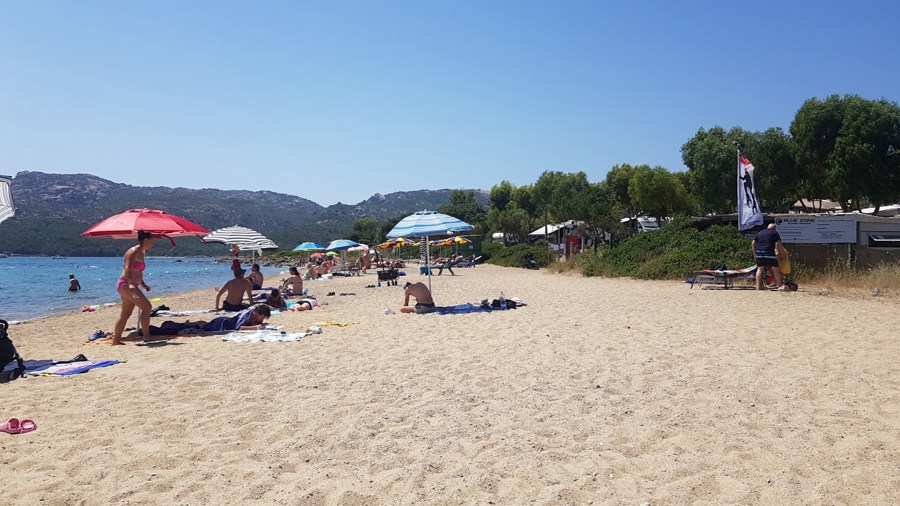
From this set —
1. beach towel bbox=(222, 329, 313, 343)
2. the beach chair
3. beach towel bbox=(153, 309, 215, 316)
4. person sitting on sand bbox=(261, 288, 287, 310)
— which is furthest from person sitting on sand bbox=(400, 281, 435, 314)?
the beach chair

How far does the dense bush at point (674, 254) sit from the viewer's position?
1677cm

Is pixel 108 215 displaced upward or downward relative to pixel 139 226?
upward

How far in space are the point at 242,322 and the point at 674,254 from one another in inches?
550

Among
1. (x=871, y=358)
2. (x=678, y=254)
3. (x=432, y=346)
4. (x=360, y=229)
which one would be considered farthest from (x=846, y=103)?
(x=360, y=229)

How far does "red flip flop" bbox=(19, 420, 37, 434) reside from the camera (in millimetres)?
3907

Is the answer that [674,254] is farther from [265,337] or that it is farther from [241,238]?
[265,337]

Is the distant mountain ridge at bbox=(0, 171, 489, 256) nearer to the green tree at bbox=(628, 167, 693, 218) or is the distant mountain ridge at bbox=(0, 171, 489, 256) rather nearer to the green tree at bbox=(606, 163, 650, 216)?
the green tree at bbox=(606, 163, 650, 216)

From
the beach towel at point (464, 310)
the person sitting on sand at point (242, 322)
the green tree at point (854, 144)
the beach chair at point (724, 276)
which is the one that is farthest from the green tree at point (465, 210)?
the person sitting on sand at point (242, 322)

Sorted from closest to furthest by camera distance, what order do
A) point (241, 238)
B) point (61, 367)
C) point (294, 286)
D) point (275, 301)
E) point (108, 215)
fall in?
point (61, 367) < point (275, 301) < point (241, 238) < point (294, 286) < point (108, 215)

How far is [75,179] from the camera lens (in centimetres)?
15788

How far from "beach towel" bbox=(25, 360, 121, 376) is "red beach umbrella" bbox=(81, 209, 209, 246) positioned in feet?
8.16

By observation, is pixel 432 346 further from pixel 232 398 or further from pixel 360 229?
pixel 360 229

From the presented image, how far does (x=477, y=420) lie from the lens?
4066mm

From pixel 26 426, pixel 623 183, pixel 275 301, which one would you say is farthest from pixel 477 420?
pixel 623 183
